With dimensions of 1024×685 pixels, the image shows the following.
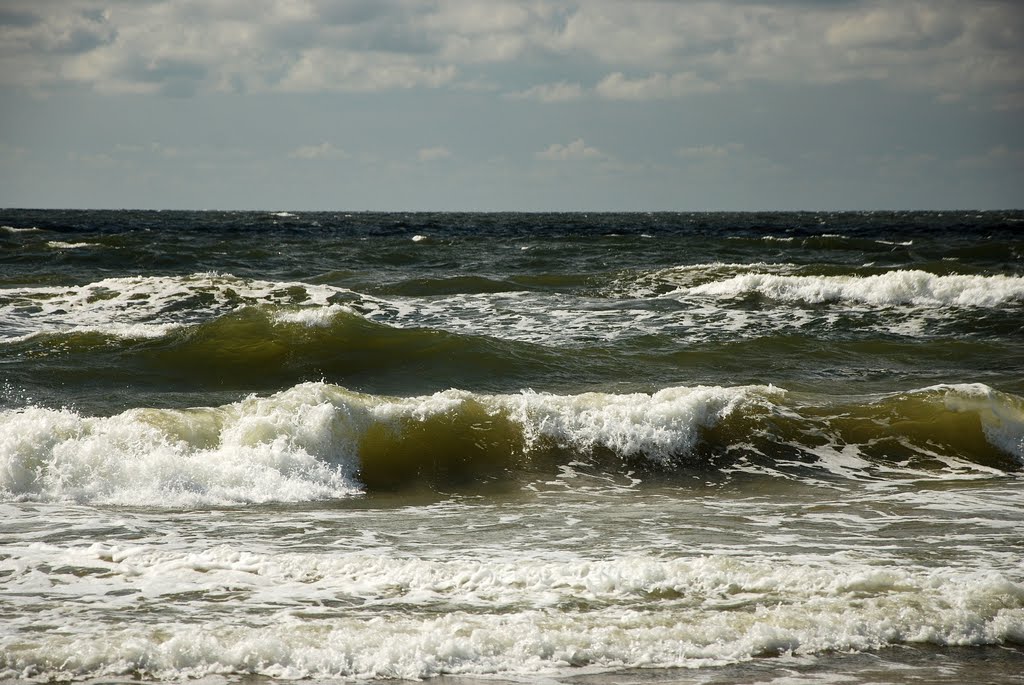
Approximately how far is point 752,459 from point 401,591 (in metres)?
5.70

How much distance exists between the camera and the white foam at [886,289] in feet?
75.8

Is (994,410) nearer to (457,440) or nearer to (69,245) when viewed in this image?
(457,440)

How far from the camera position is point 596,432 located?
10984mm

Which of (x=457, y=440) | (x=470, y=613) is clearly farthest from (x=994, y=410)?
(x=470, y=613)

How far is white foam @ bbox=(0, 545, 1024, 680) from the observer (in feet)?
16.7

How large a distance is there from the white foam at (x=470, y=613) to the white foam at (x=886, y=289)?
1801 centimetres

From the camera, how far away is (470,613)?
576 centimetres

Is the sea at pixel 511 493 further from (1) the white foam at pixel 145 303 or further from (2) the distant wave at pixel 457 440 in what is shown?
(1) the white foam at pixel 145 303

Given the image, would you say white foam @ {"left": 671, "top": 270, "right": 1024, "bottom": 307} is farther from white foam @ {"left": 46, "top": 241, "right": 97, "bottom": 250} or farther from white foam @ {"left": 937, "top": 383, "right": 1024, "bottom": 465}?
white foam @ {"left": 46, "top": 241, "right": 97, "bottom": 250}

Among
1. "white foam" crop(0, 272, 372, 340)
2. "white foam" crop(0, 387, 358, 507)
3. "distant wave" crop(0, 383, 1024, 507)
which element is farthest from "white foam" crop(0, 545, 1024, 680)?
"white foam" crop(0, 272, 372, 340)

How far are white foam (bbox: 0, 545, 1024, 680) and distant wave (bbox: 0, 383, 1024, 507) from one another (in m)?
2.36

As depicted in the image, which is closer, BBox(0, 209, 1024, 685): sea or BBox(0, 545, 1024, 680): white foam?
BBox(0, 545, 1024, 680): white foam

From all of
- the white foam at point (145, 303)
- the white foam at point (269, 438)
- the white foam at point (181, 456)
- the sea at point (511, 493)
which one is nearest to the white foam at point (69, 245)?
the white foam at point (145, 303)

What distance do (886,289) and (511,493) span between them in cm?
1704
